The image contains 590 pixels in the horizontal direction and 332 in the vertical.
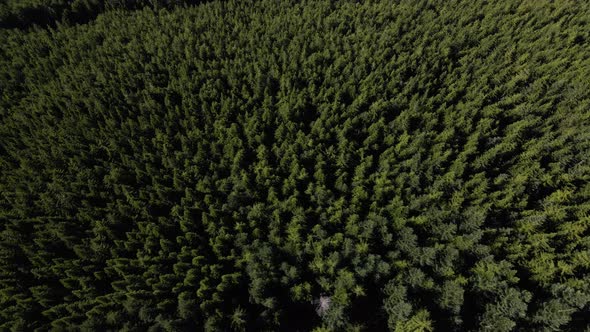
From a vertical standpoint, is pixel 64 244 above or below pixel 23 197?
below

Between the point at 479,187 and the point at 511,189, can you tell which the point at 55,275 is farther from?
the point at 511,189

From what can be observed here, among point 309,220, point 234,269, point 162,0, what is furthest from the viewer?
point 162,0

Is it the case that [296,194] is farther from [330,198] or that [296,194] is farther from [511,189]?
[511,189]

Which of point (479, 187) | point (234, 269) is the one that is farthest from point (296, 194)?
point (479, 187)

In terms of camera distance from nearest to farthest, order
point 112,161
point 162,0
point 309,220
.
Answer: point 309,220, point 112,161, point 162,0

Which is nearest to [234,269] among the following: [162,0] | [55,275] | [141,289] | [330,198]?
Result: [141,289]

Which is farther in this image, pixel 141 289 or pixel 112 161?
pixel 112 161

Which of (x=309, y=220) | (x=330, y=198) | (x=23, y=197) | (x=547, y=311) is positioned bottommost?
(x=547, y=311)
